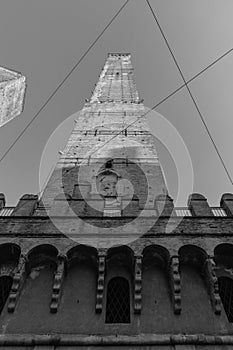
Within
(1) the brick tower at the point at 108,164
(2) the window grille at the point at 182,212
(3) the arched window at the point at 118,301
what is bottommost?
(3) the arched window at the point at 118,301

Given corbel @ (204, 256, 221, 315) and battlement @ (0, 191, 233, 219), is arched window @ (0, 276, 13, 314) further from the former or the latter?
corbel @ (204, 256, 221, 315)

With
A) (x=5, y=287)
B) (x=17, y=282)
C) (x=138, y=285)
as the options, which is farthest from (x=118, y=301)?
(x=5, y=287)

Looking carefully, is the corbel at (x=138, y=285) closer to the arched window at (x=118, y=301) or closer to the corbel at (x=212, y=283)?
the arched window at (x=118, y=301)

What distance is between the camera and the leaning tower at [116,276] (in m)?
5.90

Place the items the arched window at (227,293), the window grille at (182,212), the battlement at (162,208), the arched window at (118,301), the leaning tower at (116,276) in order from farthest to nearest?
1. the window grille at (182,212)
2. the battlement at (162,208)
3. the arched window at (227,293)
4. the arched window at (118,301)
5. the leaning tower at (116,276)

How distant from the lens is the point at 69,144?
49.0 feet

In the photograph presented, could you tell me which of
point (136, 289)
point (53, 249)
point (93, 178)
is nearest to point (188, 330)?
point (136, 289)

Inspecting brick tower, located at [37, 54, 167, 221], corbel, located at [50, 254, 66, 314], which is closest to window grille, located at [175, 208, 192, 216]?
brick tower, located at [37, 54, 167, 221]

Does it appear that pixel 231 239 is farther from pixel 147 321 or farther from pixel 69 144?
pixel 69 144

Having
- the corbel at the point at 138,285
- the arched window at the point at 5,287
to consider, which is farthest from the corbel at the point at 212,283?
the arched window at the point at 5,287

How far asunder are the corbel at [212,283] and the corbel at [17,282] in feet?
11.3

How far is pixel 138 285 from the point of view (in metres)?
6.46

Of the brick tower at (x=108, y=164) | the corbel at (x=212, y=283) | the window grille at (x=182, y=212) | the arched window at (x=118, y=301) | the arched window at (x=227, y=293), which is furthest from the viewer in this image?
the brick tower at (x=108, y=164)

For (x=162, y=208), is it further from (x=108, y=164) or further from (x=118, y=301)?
(x=108, y=164)
